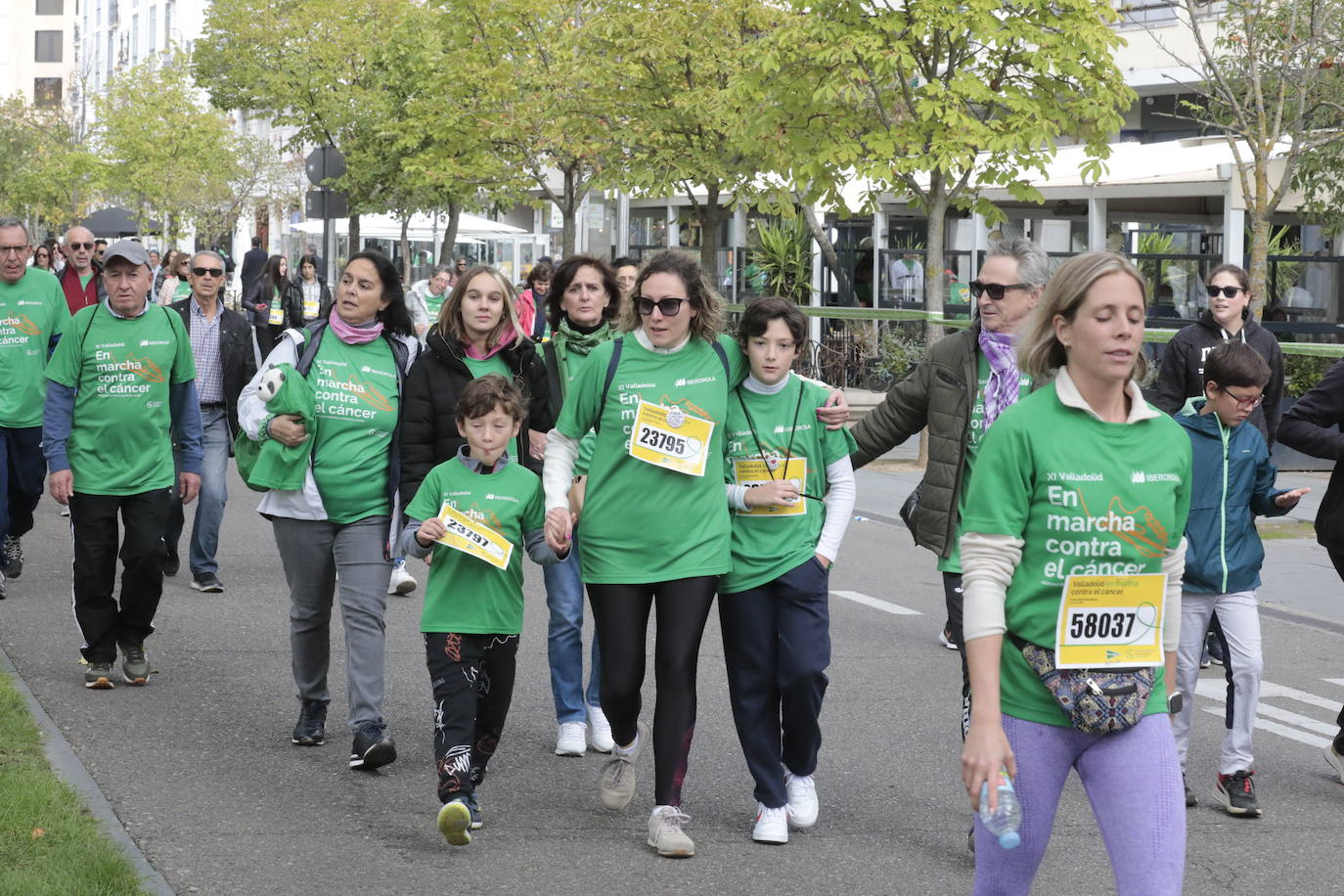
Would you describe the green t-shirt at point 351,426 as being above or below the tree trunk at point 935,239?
below

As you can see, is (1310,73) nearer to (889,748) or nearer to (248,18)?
(889,748)

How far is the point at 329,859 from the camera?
555 centimetres

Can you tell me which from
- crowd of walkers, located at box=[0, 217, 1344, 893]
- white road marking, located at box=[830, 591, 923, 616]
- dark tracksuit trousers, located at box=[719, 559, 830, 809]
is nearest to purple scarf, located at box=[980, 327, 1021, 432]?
crowd of walkers, located at box=[0, 217, 1344, 893]

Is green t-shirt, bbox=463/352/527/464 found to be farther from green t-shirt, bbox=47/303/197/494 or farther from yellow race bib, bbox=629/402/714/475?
green t-shirt, bbox=47/303/197/494

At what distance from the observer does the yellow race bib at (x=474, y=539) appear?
5816 mm

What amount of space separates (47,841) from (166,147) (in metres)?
57.3

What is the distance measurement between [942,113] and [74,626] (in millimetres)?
10243

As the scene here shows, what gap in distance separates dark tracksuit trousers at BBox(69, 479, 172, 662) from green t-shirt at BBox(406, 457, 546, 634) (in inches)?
94.1

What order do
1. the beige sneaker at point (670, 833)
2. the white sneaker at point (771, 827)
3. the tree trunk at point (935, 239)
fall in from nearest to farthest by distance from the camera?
the beige sneaker at point (670, 833)
the white sneaker at point (771, 827)
the tree trunk at point (935, 239)

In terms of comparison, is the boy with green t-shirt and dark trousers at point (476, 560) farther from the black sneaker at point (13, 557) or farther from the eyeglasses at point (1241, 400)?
the black sneaker at point (13, 557)

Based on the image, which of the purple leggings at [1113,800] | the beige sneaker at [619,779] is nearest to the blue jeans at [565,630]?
the beige sneaker at [619,779]

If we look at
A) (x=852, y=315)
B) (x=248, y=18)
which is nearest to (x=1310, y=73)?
(x=852, y=315)

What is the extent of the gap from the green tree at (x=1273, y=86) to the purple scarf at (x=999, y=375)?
11678mm

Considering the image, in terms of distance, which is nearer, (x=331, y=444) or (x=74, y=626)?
(x=331, y=444)
